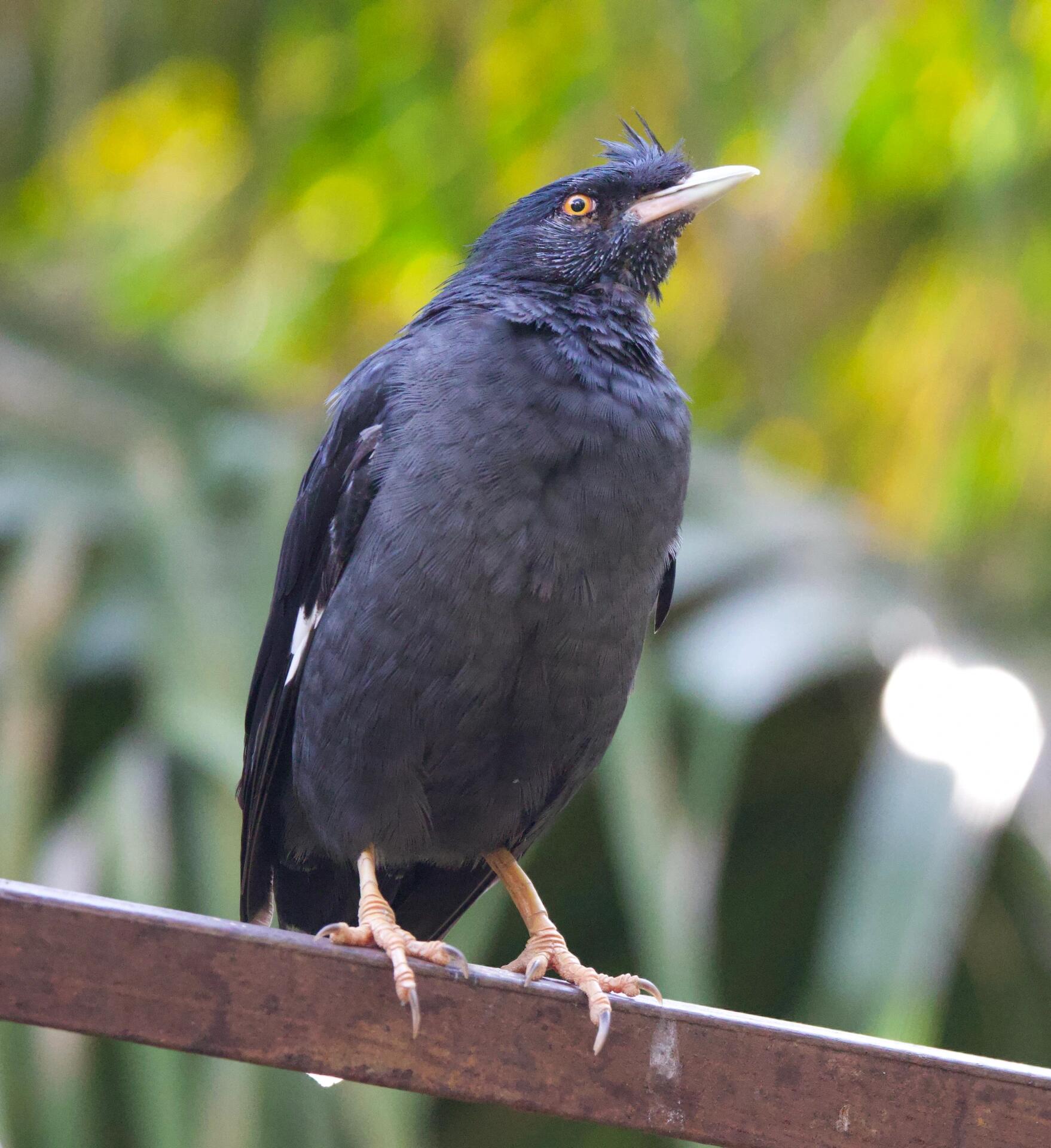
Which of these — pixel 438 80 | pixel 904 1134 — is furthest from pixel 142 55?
pixel 904 1134

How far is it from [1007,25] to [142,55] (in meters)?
A: 2.51

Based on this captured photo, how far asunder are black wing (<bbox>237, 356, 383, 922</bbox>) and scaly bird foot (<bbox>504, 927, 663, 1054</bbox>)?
56 cm

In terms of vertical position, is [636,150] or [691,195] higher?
[636,150]

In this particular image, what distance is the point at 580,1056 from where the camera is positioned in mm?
1714

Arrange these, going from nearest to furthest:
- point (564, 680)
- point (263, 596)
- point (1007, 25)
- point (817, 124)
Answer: point (564, 680) < point (263, 596) < point (1007, 25) < point (817, 124)

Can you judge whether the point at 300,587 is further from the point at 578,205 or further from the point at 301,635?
the point at 578,205

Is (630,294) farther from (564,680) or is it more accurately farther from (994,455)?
(994,455)

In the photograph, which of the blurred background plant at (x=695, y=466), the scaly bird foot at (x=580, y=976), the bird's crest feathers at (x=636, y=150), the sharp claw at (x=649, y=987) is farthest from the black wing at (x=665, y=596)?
the bird's crest feathers at (x=636, y=150)

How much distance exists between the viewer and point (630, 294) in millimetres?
2752

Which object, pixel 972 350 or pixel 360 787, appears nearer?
pixel 360 787

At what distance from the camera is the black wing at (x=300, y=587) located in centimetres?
258

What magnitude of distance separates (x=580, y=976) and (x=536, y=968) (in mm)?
151

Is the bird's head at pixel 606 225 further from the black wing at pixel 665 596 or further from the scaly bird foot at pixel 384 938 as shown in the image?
the scaly bird foot at pixel 384 938

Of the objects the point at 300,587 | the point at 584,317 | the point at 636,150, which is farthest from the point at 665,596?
the point at 636,150
